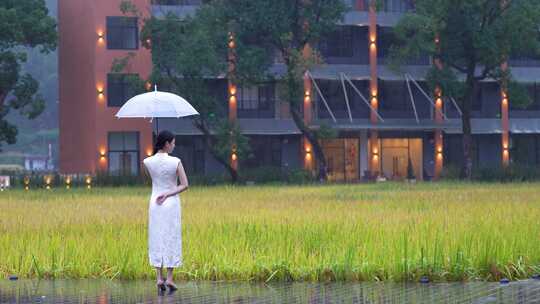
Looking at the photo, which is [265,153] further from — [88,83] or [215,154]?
[88,83]

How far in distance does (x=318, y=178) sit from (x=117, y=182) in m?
13.2

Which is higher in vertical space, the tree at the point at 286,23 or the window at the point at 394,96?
the tree at the point at 286,23

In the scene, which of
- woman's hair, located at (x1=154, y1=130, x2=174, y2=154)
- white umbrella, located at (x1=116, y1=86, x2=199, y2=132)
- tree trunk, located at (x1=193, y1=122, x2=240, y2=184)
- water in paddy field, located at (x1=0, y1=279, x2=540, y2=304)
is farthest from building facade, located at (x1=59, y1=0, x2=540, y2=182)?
water in paddy field, located at (x1=0, y1=279, x2=540, y2=304)

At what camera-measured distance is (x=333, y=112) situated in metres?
75.1

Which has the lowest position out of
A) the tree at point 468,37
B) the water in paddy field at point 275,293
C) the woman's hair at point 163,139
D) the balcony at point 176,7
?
the water in paddy field at point 275,293

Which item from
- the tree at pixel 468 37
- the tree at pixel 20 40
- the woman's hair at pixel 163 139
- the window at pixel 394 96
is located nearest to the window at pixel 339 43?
the window at pixel 394 96

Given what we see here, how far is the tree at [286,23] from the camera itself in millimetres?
64188

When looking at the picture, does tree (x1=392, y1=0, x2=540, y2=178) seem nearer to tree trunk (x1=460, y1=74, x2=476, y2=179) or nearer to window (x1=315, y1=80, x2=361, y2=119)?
tree trunk (x1=460, y1=74, x2=476, y2=179)

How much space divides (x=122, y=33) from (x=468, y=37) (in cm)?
1923

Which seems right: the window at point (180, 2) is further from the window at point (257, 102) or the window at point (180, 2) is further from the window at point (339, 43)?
the window at point (339, 43)

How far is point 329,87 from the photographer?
246 feet

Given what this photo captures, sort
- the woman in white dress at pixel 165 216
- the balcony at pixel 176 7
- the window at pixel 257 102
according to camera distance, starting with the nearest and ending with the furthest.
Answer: the woman in white dress at pixel 165 216 < the balcony at pixel 176 7 < the window at pixel 257 102

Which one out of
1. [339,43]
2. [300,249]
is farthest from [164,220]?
[339,43]

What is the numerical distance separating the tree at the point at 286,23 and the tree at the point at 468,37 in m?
4.28
